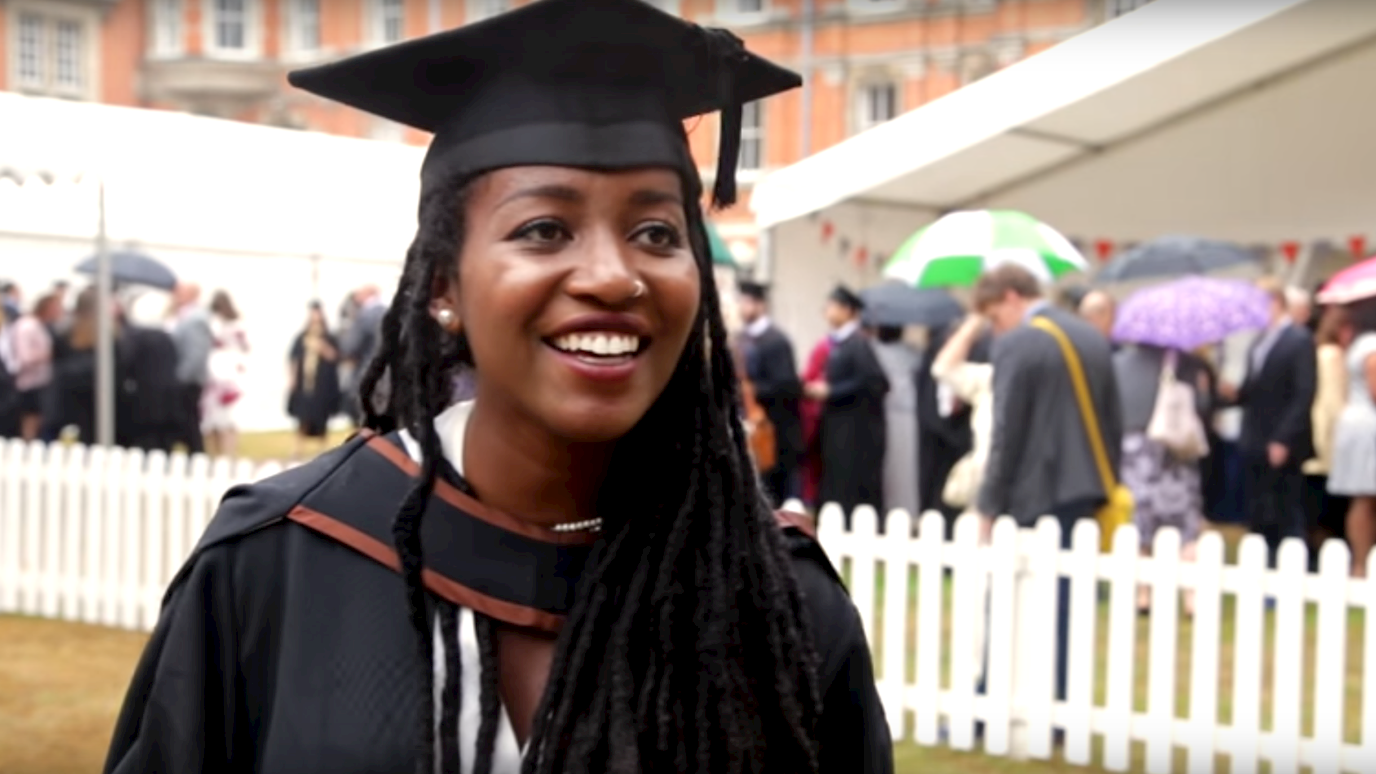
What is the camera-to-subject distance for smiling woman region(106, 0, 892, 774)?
5.33ft

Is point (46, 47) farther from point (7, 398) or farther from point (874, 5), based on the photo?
point (7, 398)

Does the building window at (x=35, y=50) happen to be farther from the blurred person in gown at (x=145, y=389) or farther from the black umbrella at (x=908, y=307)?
the black umbrella at (x=908, y=307)

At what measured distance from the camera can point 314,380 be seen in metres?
14.7

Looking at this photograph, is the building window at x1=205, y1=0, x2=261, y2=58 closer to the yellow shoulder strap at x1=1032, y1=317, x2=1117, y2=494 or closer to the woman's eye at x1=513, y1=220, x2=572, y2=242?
the yellow shoulder strap at x1=1032, y1=317, x2=1117, y2=494

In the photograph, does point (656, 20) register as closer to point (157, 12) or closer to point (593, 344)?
point (593, 344)

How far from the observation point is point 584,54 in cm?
173

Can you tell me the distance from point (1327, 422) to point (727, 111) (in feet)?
25.7

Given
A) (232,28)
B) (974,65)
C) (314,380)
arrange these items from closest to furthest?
(314,380) → (974,65) → (232,28)

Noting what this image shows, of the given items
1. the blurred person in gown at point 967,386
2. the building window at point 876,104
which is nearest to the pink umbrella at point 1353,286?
the blurred person in gown at point 967,386

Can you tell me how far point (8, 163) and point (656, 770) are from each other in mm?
6952

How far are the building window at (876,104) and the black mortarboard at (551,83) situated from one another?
33419 millimetres

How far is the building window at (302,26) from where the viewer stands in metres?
40.1

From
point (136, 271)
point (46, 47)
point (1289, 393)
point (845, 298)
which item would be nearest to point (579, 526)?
point (1289, 393)

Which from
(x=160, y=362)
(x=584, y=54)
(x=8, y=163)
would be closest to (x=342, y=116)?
(x=160, y=362)
